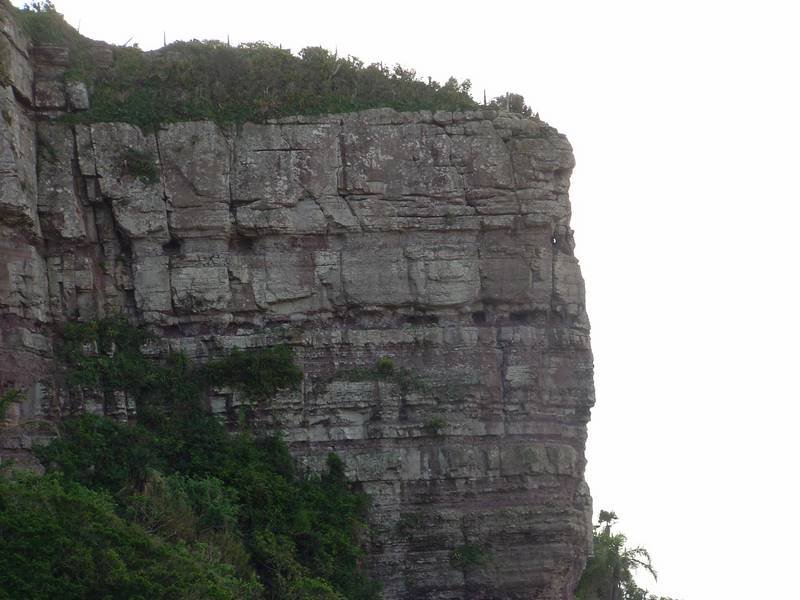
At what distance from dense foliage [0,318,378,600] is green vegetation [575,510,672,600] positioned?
1080cm

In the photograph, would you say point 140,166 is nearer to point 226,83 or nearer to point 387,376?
point 226,83

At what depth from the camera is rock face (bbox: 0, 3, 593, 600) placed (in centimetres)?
3666

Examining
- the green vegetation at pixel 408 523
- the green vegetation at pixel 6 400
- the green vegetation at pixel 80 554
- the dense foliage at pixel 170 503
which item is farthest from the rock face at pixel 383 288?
the green vegetation at pixel 80 554

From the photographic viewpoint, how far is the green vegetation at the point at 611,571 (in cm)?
4541

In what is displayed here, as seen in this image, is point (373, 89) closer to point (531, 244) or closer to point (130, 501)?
point (531, 244)

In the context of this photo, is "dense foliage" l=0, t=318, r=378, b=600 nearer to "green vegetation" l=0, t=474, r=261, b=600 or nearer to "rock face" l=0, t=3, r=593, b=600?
"green vegetation" l=0, t=474, r=261, b=600

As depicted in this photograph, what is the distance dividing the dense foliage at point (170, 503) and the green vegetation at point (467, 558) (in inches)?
73.5

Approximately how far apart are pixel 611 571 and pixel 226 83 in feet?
52.8

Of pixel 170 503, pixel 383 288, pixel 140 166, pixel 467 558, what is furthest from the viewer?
pixel 383 288

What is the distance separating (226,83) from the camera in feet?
126

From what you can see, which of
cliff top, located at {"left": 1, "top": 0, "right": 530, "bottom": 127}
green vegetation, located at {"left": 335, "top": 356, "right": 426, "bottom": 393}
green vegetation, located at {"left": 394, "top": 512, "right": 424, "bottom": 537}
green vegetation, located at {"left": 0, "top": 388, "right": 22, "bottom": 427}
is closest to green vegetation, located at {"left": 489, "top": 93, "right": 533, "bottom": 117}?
cliff top, located at {"left": 1, "top": 0, "right": 530, "bottom": 127}

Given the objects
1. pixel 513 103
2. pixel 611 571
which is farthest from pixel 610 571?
pixel 513 103

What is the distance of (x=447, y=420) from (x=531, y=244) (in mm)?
4021

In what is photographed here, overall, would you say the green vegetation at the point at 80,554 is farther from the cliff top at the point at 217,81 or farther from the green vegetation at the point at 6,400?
the cliff top at the point at 217,81
